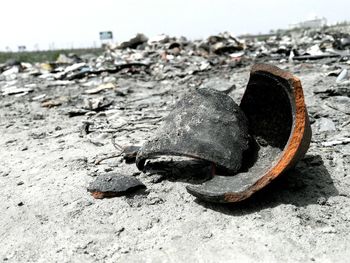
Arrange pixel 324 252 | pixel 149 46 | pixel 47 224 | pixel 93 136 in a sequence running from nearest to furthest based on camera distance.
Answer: pixel 324 252 → pixel 47 224 → pixel 93 136 → pixel 149 46

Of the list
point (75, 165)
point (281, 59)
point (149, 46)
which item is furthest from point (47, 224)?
point (149, 46)

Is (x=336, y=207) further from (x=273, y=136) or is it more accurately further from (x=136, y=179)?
(x=136, y=179)

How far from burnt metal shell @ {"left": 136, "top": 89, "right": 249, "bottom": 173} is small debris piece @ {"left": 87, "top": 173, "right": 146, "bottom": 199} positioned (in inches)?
9.0

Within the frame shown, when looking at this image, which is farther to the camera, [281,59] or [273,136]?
[281,59]

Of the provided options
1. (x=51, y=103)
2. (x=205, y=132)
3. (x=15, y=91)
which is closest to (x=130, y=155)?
(x=205, y=132)

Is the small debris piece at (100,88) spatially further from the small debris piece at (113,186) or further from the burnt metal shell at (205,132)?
the small debris piece at (113,186)

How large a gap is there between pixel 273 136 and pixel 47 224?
5.86 feet

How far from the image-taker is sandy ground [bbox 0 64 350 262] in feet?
7.31

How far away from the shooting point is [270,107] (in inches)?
121

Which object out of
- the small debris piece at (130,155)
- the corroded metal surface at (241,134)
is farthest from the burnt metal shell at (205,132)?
the small debris piece at (130,155)

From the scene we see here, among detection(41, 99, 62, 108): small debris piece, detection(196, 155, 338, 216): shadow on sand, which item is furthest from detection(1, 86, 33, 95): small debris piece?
detection(196, 155, 338, 216): shadow on sand

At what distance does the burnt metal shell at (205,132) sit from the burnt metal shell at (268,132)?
160mm

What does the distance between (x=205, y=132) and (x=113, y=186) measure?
0.77 metres

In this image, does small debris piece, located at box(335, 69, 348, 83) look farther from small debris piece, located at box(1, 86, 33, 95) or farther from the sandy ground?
small debris piece, located at box(1, 86, 33, 95)
